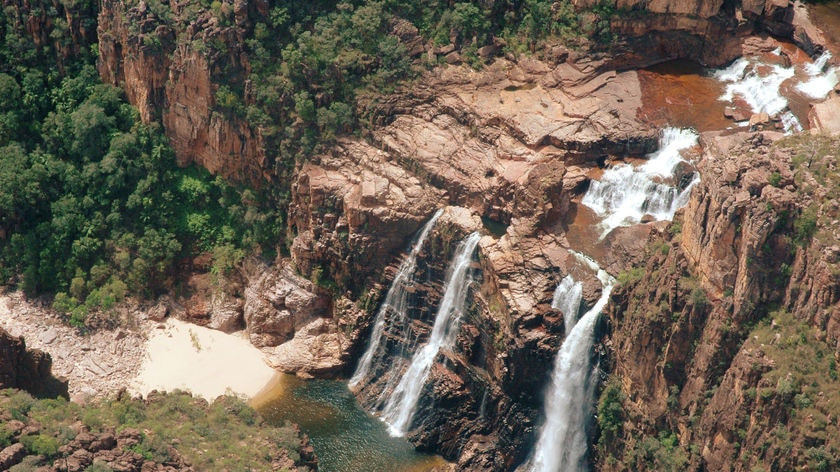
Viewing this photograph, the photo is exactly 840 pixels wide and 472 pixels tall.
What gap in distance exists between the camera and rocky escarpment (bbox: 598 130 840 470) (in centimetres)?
4466

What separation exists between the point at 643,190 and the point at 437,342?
12671mm

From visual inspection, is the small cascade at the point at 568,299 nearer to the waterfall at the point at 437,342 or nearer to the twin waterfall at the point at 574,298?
the twin waterfall at the point at 574,298

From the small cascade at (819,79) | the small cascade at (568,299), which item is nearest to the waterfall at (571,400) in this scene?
the small cascade at (568,299)

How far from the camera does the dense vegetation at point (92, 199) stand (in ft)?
209

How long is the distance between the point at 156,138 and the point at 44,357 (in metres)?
16.5

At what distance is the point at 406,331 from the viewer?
5925 centimetres

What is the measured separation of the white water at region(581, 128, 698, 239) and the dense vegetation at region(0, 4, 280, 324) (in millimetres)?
18277

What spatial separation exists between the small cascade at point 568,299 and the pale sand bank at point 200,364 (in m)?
16.1

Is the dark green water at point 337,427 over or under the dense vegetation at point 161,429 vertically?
under

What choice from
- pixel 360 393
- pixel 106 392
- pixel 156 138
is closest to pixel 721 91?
pixel 360 393

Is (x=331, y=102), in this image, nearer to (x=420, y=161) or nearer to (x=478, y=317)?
(x=420, y=161)

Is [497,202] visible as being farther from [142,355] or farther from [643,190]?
[142,355]

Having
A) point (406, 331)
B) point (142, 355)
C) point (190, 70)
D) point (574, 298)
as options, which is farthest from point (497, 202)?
point (142, 355)

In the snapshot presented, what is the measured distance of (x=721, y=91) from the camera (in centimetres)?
6147
